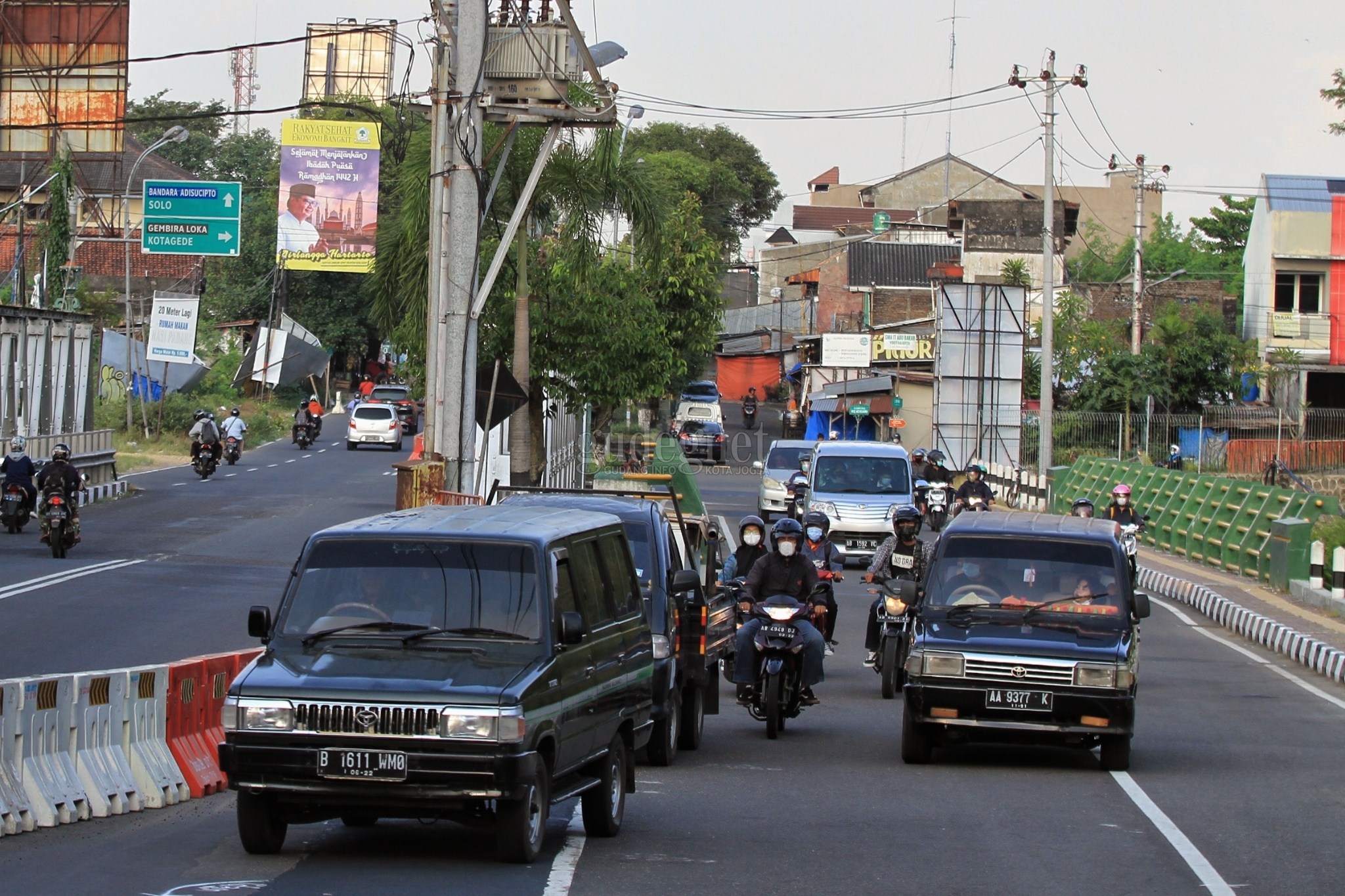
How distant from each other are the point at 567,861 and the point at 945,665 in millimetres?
4280

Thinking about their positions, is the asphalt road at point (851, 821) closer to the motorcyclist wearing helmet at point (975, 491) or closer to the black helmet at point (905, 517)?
the black helmet at point (905, 517)

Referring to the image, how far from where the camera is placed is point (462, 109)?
58.5 feet

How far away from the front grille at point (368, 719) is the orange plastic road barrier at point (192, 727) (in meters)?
3.41

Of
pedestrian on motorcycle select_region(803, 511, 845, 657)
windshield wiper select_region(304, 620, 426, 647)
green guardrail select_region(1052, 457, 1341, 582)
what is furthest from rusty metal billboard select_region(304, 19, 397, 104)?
windshield wiper select_region(304, 620, 426, 647)

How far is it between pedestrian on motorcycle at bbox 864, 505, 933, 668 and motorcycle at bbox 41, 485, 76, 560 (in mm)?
12757

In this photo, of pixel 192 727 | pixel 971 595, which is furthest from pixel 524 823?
pixel 971 595

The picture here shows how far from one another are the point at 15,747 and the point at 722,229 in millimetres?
93099

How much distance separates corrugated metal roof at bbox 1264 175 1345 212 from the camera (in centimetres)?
5922

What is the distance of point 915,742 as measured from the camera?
39.0 feet

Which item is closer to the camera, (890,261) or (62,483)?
(62,483)

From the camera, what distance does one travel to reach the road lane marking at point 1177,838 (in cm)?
802

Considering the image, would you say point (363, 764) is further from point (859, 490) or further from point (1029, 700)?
point (859, 490)

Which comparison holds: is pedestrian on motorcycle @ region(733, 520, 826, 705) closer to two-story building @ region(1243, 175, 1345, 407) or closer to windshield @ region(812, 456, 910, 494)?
windshield @ region(812, 456, 910, 494)

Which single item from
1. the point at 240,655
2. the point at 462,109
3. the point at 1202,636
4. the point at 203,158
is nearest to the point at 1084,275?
the point at 203,158
